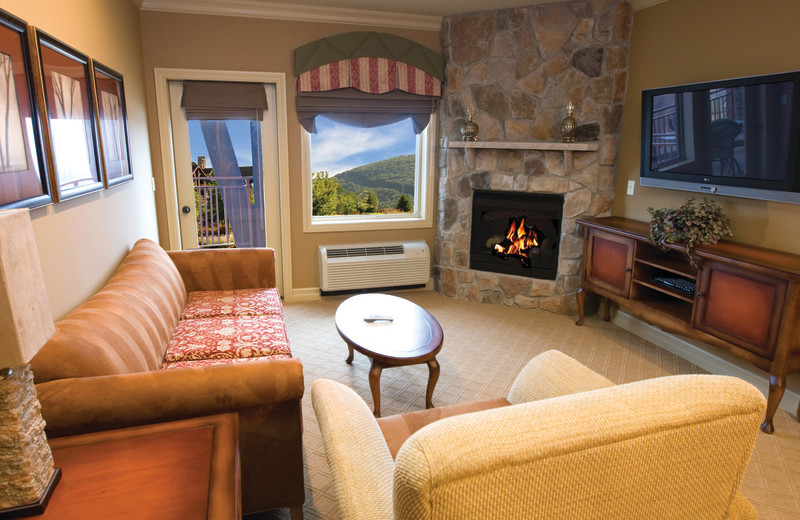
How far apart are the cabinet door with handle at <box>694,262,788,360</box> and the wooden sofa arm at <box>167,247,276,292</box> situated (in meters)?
2.71

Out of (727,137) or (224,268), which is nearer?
(727,137)

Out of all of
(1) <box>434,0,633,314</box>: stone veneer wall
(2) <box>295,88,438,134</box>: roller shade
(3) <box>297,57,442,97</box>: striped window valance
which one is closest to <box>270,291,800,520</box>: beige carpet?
(1) <box>434,0,633,314</box>: stone veneer wall

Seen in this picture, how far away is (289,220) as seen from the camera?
14.3 feet

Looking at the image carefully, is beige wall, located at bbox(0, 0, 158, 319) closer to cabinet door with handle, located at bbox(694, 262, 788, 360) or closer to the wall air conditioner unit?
the wall air conditioner unit

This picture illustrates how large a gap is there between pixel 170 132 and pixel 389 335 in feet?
8.74

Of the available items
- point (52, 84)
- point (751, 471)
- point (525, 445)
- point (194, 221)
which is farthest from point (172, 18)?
point (751, 471)

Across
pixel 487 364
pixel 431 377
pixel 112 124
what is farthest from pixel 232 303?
pixel 487 364

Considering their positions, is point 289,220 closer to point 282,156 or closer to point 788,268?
point 282,156

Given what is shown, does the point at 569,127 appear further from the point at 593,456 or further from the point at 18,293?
the point at 18,293

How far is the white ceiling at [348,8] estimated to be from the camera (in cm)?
373

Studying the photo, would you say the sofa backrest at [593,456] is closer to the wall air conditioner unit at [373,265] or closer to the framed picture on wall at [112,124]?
the framed picture on wall at [112,124]

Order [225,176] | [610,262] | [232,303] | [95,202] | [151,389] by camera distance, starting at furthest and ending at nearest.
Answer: [225,176], [610,262], [232,303], [95,202], [151,389]

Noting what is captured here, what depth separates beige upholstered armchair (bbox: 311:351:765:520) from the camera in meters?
0.75

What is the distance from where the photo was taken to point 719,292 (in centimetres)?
274
